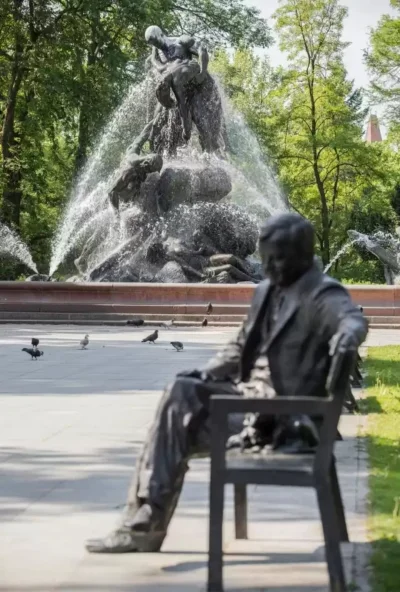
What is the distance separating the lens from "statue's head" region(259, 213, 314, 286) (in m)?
4.74

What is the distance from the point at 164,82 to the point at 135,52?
50.7 ft

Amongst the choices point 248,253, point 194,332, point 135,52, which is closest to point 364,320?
point 194,332

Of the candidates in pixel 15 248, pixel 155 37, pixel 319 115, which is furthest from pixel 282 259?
pixel 319 115

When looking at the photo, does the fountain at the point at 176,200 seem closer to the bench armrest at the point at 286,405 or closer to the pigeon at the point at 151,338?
the pigeon at the point at 151,338

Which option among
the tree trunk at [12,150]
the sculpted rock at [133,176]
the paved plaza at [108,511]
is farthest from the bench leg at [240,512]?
the tree trunk at [12,150]

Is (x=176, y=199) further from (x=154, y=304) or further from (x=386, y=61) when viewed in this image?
(x=386, y=61)

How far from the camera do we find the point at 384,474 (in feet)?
22.3

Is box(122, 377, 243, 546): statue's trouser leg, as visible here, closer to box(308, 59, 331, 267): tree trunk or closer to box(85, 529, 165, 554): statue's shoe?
box(85, 529, 165, 554): statue's shoe

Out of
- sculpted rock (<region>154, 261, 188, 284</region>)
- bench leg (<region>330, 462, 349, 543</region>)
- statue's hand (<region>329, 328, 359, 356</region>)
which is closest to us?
statue's hand (<region>329, 328, 359, 356</region>)

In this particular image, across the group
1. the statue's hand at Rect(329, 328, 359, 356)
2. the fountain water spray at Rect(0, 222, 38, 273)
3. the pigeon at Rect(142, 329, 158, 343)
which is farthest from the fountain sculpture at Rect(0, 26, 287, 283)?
the statue's hand at Rect(329, 328, 359, 356)

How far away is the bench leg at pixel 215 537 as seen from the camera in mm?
4246

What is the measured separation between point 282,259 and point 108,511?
1.77 meters

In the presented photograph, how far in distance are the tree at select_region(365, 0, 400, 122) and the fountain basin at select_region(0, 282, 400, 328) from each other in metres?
21.0

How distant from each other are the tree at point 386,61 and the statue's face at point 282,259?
141ft
